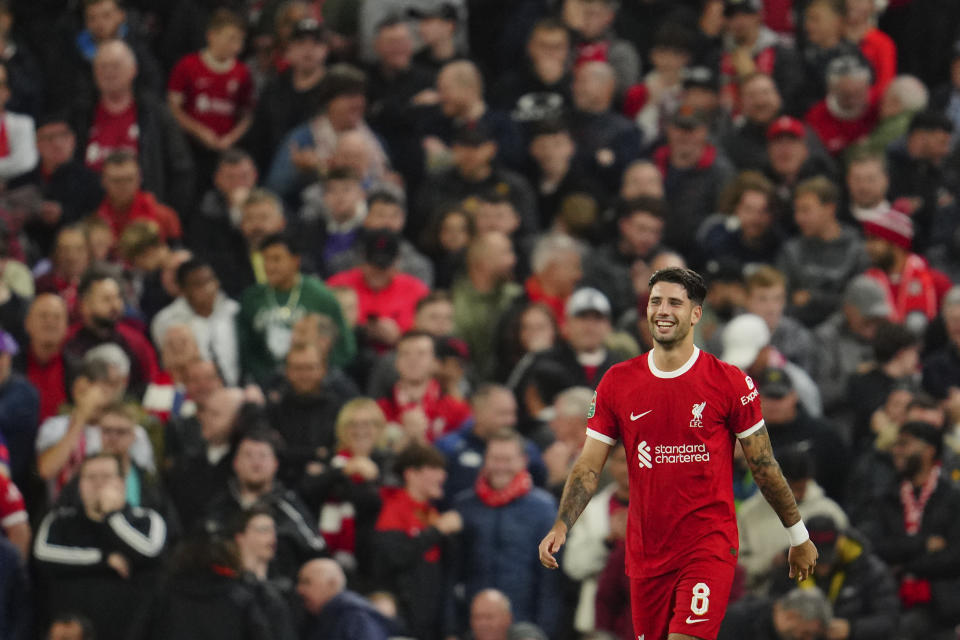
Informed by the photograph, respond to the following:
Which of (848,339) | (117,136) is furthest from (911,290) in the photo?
(117,136)

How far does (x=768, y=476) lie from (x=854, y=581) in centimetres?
399

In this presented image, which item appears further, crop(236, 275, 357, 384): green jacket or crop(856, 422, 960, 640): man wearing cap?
crop(236, 275, 357, 384): green jacket

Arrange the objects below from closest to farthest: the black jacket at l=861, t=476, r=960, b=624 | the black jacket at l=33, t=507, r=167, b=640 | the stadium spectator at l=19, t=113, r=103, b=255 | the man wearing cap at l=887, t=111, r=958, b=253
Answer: the black jacket at l=33, t=507, r=167, b=640 → the black jacket at l=861, t=476, r=960, b=624 → the stadium spectator at l=19, t=113, r=103, b=255 → the man wearing cap at l=887, t=111, r=958, b=253

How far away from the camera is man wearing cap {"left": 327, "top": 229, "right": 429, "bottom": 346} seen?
14734mm

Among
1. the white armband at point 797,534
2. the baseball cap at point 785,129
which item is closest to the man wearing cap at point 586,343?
the baseball cap at point 785,129

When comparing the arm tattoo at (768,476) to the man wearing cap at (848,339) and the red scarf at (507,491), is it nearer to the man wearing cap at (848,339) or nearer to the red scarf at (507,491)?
the red scarf at (507,491)

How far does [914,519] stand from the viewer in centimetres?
1298

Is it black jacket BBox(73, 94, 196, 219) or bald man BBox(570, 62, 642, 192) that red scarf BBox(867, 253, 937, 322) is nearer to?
bald man BBox(570, 62, 642, 192)

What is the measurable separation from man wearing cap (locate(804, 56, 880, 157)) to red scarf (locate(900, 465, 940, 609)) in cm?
512

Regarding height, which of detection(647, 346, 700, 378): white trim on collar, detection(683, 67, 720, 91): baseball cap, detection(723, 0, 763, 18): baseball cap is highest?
detection(723, 0, 763, 18): baseball cap

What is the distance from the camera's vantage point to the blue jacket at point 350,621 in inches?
476

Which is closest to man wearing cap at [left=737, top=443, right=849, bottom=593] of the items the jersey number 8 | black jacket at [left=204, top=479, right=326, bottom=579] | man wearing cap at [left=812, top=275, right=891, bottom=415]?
man wearing cap at [left=812, top=275, right=891, bottom=415]

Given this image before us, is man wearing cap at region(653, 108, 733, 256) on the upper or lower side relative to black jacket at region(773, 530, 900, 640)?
upper

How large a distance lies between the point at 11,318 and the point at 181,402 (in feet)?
4.15
